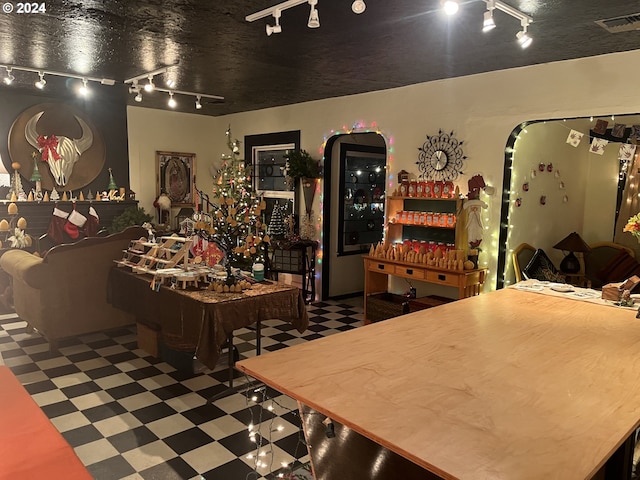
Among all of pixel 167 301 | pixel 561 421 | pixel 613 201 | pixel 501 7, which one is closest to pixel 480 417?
pixel 561 421

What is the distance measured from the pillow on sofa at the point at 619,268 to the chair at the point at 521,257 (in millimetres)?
1214

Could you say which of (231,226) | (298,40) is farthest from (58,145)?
(298,40)

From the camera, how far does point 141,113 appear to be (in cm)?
754

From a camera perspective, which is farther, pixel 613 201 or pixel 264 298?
pixel 613 201

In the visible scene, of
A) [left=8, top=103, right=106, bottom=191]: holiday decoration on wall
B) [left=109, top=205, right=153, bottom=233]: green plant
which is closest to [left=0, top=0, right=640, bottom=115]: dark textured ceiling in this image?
[left=8, top=103, right=106, bottom=191]: holiday decoration on wall

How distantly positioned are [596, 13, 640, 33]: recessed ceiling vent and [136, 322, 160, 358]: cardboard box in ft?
14.3

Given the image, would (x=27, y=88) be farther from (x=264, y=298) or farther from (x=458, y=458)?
(x=458, y=458)

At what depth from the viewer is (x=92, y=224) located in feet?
22.9

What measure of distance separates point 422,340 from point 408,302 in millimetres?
3005

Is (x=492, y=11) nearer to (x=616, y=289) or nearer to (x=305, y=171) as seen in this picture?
(x=616, y=289)

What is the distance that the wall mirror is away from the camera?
4.96 meters

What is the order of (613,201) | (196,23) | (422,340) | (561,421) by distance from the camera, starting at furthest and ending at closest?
(613,201) < (196,23) < (422,340) < (561,421)

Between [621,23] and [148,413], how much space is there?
4343mm

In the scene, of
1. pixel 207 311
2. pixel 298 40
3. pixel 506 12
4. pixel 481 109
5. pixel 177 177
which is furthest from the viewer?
pixel 177 177
